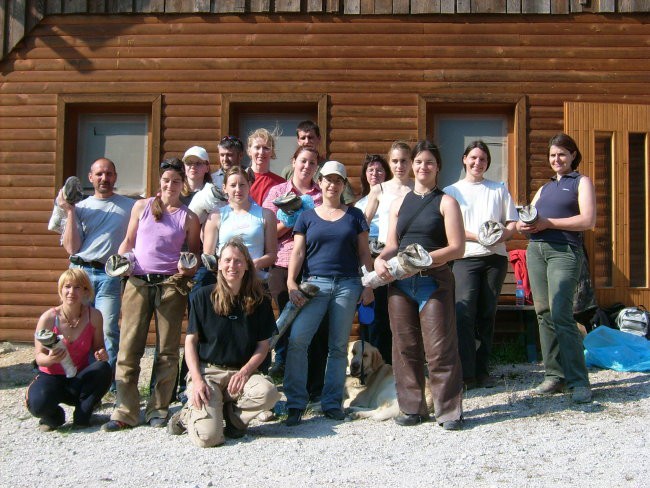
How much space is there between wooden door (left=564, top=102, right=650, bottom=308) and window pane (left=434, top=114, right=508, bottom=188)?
0.73m

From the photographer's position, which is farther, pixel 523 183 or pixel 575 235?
pixel 523 183

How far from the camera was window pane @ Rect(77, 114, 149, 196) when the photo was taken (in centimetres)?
795

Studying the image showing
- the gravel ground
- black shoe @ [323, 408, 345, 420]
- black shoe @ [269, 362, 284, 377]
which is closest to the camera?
the gravel ground

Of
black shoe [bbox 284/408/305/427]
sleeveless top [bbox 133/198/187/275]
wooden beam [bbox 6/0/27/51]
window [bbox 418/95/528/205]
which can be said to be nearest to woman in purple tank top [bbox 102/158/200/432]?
sleeveless top [bbox 133/198/187/275]

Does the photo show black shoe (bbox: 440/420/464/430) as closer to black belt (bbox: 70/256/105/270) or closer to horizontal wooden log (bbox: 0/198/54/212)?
black belt (bbox: 70/256/105/270)

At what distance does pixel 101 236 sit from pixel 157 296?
1067 mm

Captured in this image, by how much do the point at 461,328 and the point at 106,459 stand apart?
264 centimetres

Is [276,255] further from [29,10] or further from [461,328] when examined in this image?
[29,10]

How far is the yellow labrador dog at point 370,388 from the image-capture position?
16.3ft

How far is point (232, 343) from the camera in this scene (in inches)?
181

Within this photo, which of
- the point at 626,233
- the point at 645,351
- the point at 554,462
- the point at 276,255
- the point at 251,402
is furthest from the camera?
the point at 626,233

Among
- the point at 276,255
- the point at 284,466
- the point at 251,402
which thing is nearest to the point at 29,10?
the point at 276,255

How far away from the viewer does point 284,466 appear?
3.96 metres

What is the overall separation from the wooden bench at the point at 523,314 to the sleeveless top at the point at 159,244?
10.9 ft
